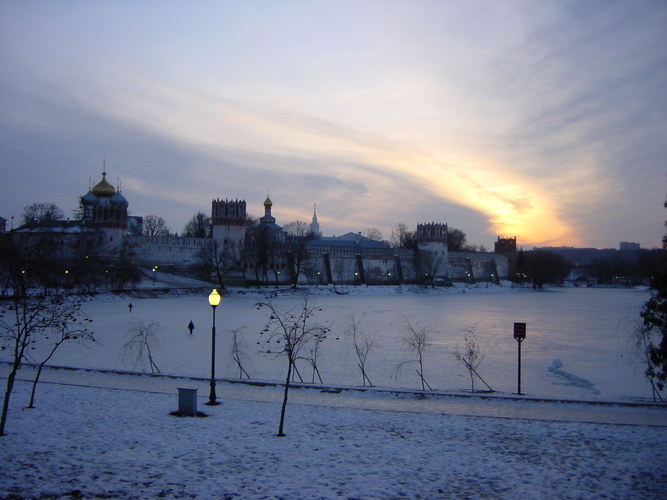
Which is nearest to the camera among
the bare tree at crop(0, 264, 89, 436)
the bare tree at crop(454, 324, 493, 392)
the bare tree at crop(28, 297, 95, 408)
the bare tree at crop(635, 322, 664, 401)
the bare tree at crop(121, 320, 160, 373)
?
the bare tree at crop(0, 264, 89, 436)

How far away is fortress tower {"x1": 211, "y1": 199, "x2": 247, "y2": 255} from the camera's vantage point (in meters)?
55.0

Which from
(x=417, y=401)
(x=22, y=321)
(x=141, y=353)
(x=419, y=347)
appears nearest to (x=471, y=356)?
(x=419, y=347)

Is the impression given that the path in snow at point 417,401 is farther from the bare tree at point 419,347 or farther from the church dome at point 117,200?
the church dome at point 117,200

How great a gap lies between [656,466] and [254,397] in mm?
6234

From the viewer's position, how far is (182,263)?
52812 mm

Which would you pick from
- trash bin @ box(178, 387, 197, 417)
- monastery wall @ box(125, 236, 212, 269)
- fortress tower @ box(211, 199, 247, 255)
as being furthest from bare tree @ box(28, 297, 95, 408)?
fortress tower @ box(211, 199, 247, 255)

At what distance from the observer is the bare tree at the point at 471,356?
11.8m

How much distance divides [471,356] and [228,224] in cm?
4552

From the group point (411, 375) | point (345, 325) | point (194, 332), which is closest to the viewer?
point (411, 375)

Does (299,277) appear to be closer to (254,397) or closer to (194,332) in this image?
(194,332)

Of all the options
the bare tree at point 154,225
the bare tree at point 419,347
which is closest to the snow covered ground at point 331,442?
the bare tree at point 419,347

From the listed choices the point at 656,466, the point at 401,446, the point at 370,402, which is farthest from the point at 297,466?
the point at 656,466

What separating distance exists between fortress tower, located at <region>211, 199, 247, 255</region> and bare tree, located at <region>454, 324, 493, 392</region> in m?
35.6

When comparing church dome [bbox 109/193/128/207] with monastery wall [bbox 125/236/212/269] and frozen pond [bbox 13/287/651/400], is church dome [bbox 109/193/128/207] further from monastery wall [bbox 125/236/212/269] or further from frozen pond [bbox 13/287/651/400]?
→ frozen pond [bbox 13/287/651/400]
